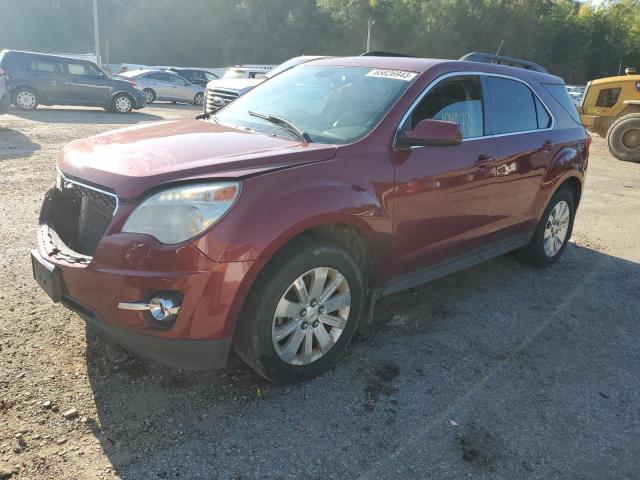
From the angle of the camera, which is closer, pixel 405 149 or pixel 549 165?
pixel 405 149

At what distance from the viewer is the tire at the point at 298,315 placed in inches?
109

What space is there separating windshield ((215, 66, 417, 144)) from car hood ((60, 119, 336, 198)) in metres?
0.25

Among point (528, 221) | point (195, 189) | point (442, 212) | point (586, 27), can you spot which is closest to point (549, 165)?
point (528, 221)

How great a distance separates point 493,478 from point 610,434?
839mm

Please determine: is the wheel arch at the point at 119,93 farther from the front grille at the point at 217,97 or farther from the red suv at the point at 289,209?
the red suv at the point at 289,209

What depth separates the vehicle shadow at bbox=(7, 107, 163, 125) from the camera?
14.1m

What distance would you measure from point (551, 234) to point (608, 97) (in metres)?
10.9

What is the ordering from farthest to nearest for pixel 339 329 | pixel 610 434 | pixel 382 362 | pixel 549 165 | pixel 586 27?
1. pixel 586 27
2. pixel 549 165
3. pixel 382 362
4. pixel 339 329
5. pixel 610 434

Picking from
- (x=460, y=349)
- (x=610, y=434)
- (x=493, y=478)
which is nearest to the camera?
(x=493, y=478)

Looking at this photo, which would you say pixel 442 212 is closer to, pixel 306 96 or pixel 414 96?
pixel 414 96

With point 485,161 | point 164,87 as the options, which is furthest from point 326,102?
point 164,87

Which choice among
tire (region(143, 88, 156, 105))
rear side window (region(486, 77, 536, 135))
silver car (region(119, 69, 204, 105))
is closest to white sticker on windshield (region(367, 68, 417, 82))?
rear side window (region(486, 77, 536, 135))

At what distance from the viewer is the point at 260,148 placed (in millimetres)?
3033

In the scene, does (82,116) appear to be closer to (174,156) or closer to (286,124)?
Answer: (286,124)
